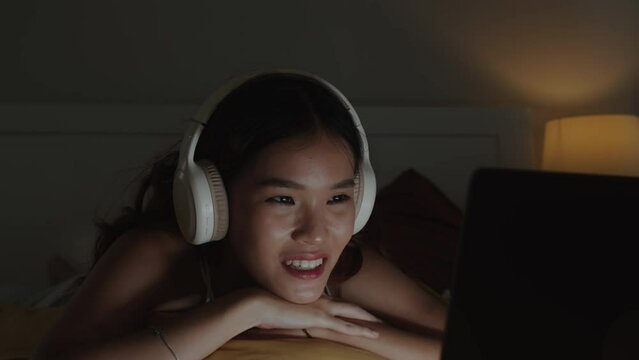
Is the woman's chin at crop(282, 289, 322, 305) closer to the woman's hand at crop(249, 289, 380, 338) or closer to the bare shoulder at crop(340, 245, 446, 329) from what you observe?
the woman's hand at crop(249, 289, 380, 338)

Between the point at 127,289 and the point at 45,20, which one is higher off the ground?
the point at 45,20

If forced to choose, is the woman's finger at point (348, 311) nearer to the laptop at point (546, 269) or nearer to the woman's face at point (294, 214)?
the woman's face at point (294, 214)

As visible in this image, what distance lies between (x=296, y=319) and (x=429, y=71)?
51.8 inches

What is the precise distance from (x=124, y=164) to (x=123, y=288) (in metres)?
1.04

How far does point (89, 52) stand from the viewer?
1.85 m

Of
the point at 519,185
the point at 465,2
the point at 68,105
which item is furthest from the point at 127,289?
the point at 465,2

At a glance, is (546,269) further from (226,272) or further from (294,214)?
(226,272)

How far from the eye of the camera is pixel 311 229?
74cm

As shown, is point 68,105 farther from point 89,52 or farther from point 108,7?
point 108,7

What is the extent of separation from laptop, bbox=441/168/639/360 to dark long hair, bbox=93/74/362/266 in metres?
0.35

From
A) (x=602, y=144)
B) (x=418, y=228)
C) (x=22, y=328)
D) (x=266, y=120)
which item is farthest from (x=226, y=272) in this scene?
(x=602, y=144)

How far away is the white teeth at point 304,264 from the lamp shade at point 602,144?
123 cm

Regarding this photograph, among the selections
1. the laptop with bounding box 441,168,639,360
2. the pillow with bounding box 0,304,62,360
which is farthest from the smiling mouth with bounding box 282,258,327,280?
the pillow with bounding box 0,304,62,360

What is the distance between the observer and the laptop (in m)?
0.43
